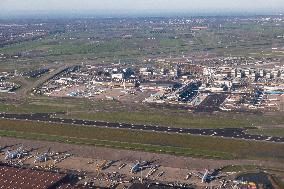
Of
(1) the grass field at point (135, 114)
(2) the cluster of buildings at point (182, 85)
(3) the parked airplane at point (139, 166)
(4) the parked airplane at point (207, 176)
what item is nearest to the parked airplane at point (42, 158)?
Answer: (3) the parked airplane at point (139, 166)

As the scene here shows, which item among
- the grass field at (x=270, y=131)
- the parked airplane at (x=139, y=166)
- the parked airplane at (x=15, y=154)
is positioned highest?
the grass field at (x=270, y=131)

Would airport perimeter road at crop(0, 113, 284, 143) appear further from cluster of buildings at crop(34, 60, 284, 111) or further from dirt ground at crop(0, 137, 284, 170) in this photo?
cluster of buildings at crop(34, 60, 284, 111)

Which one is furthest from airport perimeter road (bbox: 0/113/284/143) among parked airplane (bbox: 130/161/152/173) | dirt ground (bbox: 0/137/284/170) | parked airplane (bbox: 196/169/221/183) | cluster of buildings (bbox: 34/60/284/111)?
parked airplane (bbox: 196/169/221/183)

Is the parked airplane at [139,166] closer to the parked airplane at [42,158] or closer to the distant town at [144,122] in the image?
the distant town at [144,122]

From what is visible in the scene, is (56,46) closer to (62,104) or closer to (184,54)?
(184,54)

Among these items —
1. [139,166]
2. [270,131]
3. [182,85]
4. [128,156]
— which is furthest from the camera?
[182,85]

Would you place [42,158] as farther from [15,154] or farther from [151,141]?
[151,141]

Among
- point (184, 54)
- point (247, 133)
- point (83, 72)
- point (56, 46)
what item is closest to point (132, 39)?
point (56, 46)

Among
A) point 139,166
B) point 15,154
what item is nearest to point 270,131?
point 139,166

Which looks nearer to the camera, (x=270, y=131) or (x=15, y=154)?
(x=15, y=154)
